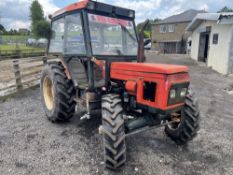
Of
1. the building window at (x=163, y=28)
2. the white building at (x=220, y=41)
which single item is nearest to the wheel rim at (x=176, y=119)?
the white building at (x=220, y=41)

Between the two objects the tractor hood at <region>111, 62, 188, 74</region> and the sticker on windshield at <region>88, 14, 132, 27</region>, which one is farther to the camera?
the sticker on windshield at <region>88, 14, 132, 27</region>

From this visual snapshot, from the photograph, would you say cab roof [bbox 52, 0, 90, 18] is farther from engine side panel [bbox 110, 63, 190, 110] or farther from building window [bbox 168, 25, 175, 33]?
building window [bbox 168, 25, 175, 33]

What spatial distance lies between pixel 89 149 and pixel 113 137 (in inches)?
35.4

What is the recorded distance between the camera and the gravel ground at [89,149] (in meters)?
3.07

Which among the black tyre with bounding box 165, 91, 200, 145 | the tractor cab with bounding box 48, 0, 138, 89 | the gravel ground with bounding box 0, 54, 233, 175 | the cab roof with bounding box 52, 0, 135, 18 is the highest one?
the cab roof with bounding box 52, 0, 135, 18

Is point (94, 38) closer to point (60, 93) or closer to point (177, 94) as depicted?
point (60, 93)

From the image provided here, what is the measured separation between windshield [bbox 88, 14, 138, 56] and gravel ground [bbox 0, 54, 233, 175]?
1568 millimetres

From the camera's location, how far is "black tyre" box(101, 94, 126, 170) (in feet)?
9.34

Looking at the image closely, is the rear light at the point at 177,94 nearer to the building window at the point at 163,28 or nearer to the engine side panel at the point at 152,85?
the engine side panel at the point at 152,85

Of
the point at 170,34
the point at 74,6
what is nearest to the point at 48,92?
the point at 74,6

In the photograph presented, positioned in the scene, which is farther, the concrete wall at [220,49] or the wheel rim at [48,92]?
the concrete wall at [220,49]

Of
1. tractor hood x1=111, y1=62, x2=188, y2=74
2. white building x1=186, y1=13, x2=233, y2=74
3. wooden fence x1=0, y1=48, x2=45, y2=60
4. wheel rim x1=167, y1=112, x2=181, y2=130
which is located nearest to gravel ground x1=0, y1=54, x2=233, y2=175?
wheel rim x1=167, y1=112, x2=181, y2=130

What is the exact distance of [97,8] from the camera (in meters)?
3.59

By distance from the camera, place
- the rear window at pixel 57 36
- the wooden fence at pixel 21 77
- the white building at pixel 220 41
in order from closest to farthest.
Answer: the rear window at pixel 57 36 → the wooden fence at pixel 21 77 → the white building at pixel 220 41
